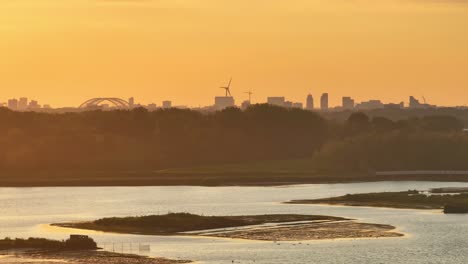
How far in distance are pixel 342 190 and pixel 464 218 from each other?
179 feet

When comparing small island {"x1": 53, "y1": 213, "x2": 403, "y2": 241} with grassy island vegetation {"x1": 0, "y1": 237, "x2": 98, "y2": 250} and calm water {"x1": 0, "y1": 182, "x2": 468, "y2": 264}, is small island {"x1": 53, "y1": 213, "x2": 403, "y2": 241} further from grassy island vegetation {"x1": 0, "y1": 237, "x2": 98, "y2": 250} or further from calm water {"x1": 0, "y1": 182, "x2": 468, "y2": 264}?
grassy island vegetation {"x1": 0, "y1": 237, "x2": 98, "y2": 250}

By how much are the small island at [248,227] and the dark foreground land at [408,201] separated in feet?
49.7

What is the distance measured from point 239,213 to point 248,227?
54.8 feet

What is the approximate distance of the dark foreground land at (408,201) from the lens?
13688 centimetres

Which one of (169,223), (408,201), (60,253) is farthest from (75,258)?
(408,201)

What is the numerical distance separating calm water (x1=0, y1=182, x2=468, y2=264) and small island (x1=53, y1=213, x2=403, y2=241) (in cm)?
285

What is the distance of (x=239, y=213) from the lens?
135m

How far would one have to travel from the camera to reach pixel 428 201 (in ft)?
474

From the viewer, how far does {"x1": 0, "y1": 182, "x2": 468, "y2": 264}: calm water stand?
321 feet

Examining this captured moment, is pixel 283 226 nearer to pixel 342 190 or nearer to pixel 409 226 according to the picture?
pixel 409 226

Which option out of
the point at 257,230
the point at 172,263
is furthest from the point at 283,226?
the point at 172,263

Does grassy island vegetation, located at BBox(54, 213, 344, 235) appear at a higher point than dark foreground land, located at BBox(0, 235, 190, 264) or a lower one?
higher

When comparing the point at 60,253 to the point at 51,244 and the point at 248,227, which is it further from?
the point at 248,227

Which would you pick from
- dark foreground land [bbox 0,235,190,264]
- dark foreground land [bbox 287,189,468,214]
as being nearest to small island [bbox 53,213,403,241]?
dark foreground land [bbox 0,235,190,264]
